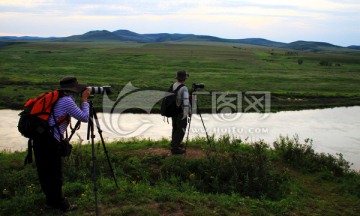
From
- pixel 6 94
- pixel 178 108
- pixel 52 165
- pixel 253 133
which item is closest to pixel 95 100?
pixel 6 94

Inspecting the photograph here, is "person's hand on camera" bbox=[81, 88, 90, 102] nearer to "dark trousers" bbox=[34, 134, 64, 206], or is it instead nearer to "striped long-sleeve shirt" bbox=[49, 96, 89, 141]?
"striped long-sleeve shirt" bbox=[49, 96, 89, 141]

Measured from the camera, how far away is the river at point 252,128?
18672 millimetres

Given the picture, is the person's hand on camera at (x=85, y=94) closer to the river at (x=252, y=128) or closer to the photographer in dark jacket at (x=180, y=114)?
the photographer in dark jacket at (x=180, y=114)

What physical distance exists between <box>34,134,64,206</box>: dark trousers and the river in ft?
33.1

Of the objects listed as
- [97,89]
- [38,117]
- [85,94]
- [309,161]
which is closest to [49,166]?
[38,117]

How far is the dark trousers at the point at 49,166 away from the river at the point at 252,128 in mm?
10085

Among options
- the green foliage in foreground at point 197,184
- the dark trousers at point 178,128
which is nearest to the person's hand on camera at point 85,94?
the green foliage in foreground at point 197,184

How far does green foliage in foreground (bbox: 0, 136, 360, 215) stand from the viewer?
25.1 feet

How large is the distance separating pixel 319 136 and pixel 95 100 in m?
18.4

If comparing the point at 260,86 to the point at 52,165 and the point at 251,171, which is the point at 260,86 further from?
the point at 52,165

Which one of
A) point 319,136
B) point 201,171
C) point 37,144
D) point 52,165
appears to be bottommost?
point 319,136

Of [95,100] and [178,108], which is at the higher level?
[178,108]

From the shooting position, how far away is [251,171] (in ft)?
32.5

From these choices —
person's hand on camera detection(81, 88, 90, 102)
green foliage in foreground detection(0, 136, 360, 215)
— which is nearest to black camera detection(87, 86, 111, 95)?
person's hand on camera detection(81, 88, 90, 102)
